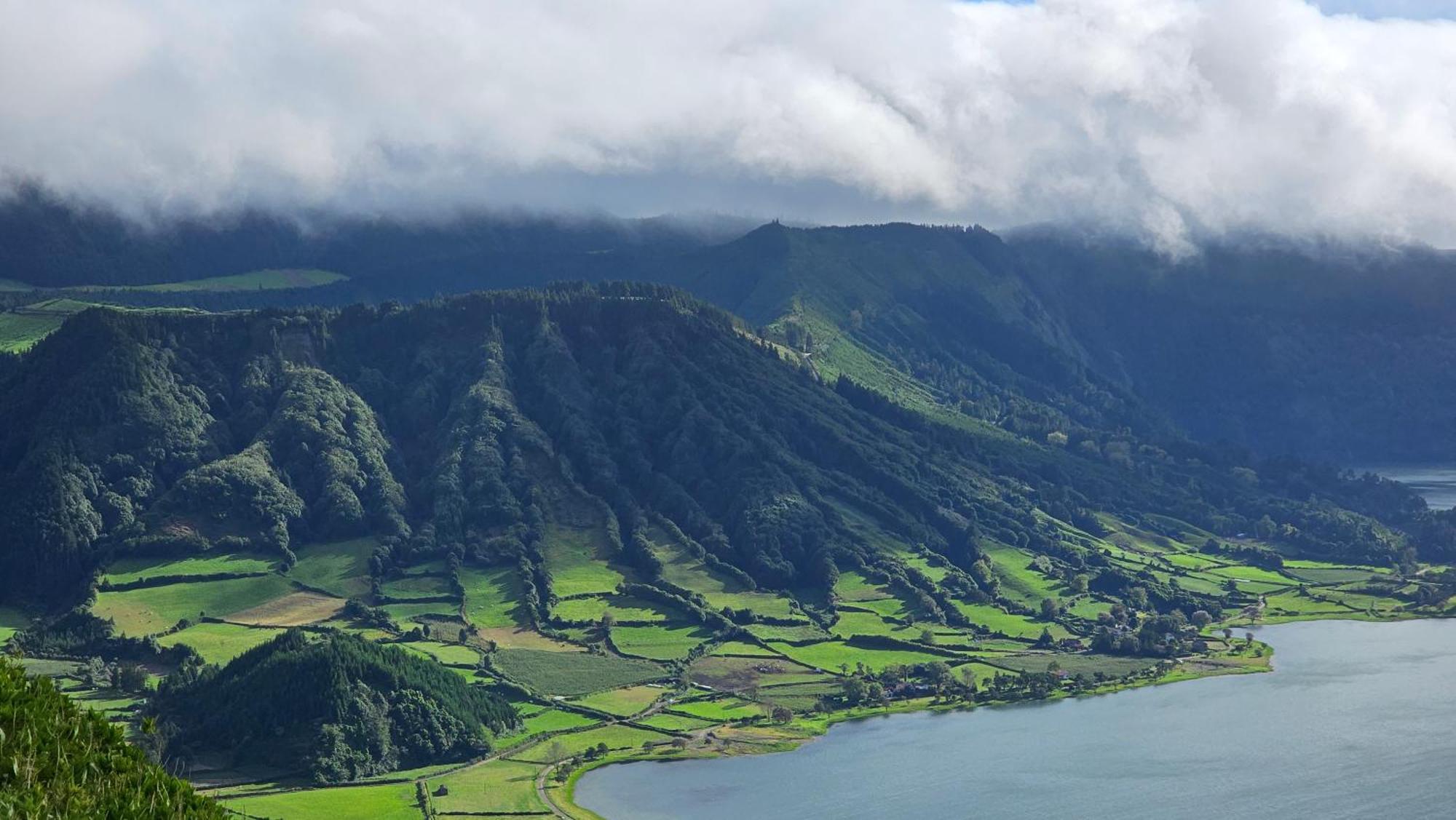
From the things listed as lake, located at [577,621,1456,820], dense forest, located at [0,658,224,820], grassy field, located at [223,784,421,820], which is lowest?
grassy field, located at [223,784,421,820]

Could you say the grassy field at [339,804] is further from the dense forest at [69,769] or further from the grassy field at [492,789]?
the dense forest at [69,769]

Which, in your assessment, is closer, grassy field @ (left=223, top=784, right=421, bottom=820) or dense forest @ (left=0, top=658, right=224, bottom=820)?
dense forest @ (left=0, top=658, right=224, bottom=820)

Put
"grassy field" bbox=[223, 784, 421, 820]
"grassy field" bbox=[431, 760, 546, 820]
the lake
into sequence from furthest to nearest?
"grassy field" bbox=[431, 760, 546, 820], "grassy field" bbox=[223, 784, 421, 820], the lake

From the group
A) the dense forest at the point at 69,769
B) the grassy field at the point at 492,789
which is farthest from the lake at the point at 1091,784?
the dense forest at the point at 69,769

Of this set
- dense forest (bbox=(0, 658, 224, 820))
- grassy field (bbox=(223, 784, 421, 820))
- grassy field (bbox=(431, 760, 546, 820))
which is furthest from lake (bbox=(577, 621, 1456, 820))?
dense forest (bbox=(0, 658, 224, 820))

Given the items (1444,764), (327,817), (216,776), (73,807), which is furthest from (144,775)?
(1444,764)

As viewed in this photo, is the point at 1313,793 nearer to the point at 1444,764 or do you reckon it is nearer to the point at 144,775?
the point at 1444,764

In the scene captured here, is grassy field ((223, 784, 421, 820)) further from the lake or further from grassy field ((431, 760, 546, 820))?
the lake
